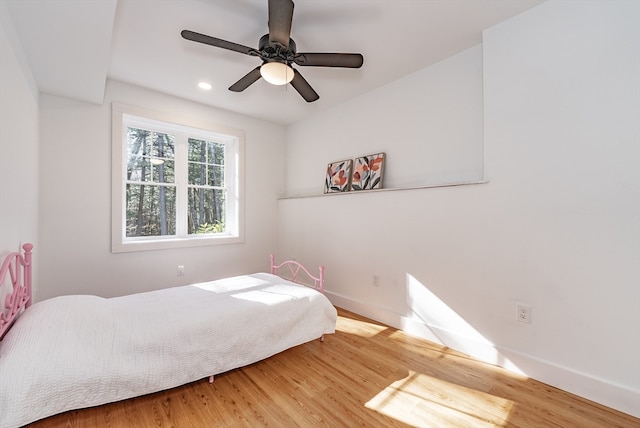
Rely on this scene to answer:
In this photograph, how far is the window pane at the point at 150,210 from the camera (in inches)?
132

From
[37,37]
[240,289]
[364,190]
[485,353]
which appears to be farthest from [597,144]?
[37,37]

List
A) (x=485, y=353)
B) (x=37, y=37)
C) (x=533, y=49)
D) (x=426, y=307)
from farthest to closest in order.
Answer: (x=426, y=307)
(x=485, y=353)
(x=533, y=49)
(x=37, y=37)

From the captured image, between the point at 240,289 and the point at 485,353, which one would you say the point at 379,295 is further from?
the point at 240,289

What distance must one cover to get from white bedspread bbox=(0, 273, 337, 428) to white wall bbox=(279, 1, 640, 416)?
109cm

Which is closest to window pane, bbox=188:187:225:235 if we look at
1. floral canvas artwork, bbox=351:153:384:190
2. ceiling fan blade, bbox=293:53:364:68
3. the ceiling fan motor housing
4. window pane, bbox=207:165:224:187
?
window pane, bbox=207:165:224:187

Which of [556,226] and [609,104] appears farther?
[556,226]

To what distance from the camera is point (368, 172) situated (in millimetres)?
3264

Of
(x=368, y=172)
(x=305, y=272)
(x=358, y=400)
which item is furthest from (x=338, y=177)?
(x=358, y=400)

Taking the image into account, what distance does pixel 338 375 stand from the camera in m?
2.02

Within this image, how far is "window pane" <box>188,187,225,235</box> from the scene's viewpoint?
12.4 ft

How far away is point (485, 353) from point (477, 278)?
590 millimetres

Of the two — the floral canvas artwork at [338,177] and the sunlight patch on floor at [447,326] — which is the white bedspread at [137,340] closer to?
the sunlight patch on floor at [447,326]

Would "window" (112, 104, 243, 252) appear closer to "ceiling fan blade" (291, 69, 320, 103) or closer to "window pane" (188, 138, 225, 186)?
"window pane" (188, 138, 225, 186)

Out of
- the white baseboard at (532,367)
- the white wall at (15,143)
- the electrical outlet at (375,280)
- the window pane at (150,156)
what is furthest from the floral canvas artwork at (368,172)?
the white wall at (15,143)
